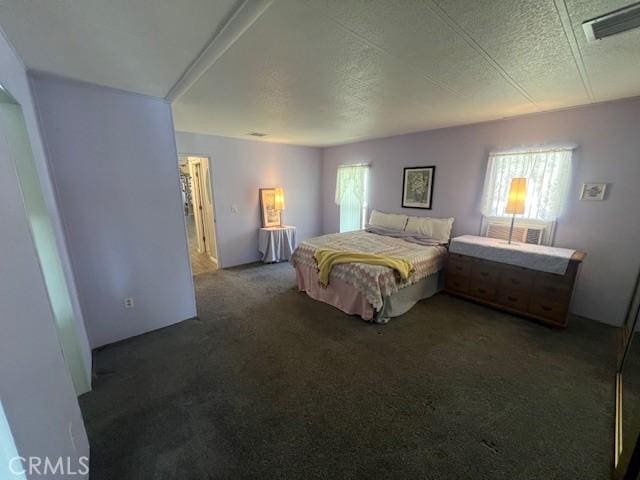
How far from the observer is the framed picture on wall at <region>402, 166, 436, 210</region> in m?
4.07

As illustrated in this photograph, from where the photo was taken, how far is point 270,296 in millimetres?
3541

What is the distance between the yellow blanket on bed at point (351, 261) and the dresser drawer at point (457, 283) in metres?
0.83

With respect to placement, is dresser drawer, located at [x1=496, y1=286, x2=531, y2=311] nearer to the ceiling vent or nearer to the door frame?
the ceiling vent

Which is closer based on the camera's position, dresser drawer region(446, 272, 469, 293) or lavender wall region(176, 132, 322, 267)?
dresser drawer region(446, 272, 469, 293)

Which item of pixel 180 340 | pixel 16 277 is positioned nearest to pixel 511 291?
pixel 180 340

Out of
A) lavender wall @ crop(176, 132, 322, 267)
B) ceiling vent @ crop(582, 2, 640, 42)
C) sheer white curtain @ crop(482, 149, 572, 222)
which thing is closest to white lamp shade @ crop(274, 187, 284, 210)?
lavender wall @ crop(176, 132, 322, 267)

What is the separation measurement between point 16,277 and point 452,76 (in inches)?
112

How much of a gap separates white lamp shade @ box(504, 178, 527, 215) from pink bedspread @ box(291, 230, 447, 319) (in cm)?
97

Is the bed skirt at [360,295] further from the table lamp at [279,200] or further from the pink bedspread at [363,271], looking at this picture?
the table lamp at [279,200]

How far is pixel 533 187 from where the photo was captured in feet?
10.1

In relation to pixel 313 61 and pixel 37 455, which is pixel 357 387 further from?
pixel 313 61

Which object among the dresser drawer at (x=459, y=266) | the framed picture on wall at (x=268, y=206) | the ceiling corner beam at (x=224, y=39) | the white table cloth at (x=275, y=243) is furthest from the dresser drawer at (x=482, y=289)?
the framed picture on wall at (x=268, y=206)

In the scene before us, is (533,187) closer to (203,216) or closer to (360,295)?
(360,295)

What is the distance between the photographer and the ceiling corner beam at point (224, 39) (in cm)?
118
